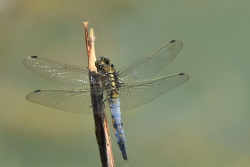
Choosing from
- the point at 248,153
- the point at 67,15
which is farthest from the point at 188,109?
the point at 67,15

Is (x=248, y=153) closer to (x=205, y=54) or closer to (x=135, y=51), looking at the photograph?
(x=205, y=54)

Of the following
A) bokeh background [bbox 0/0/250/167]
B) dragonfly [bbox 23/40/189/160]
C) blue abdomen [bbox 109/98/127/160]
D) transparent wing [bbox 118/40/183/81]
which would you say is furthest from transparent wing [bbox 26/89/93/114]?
bokeh background [bbox 0/0/250/167]

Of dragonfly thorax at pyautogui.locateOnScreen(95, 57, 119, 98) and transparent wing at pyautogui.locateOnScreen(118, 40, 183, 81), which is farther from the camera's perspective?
transparent wing at pyautogui.locateOnScreen(118, 40, 183, 81)

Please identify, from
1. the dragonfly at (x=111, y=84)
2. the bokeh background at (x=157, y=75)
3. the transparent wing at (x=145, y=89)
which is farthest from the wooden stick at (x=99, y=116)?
the bokeh background at (x=157, y=75)

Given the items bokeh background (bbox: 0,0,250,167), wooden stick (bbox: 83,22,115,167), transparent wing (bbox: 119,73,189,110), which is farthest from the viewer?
bokeh background (bbox: 0,0,250,167)

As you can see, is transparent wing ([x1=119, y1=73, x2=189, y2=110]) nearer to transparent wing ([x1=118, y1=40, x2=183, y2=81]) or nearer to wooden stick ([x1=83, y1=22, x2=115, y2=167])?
transparent wing ([x1=118, y1=40, x2=183, y2=81])

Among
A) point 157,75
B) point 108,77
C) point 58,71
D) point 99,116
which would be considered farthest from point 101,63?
point 157,75

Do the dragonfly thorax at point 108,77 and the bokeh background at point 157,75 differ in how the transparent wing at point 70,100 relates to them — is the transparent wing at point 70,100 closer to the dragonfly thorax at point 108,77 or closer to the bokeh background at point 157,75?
the dragonfly thorax at point 108,77

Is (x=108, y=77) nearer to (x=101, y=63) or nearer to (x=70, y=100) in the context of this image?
(x=101, y=63)
